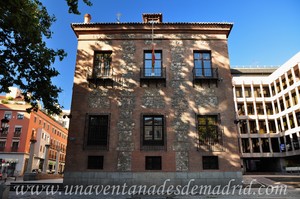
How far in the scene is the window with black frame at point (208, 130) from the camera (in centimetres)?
1585

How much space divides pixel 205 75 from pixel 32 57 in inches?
478

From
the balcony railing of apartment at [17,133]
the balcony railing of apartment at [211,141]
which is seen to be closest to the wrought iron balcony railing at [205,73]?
the balcony railing of apartment at [211,141]

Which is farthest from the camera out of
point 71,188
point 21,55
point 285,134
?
point 285,134

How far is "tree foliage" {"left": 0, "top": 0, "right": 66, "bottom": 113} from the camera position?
11516mm

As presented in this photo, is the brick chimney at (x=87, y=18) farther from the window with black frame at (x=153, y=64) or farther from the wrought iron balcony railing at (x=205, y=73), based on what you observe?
the wrought iron balcony railing at (x=205, y=73)

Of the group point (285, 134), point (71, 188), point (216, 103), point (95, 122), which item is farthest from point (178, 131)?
point (285, 134)

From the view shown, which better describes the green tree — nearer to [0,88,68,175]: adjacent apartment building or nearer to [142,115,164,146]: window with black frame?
[142,115,164,146]: window with black frame

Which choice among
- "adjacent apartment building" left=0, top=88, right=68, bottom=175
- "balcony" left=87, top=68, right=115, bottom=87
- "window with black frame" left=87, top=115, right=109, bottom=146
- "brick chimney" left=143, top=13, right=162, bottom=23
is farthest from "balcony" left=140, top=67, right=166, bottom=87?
"adjacent apartment building" left=0, top=88, right=68, bottom=175

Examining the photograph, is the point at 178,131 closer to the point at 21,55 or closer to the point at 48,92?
the point at 48,92

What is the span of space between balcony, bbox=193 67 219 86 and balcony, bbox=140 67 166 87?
2.47 meters

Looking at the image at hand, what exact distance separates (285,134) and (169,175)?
34.8m

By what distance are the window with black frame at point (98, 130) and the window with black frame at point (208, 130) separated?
6862mm

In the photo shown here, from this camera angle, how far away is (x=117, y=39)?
18297 mm

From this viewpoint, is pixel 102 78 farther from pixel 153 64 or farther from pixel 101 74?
pixel 153 64
